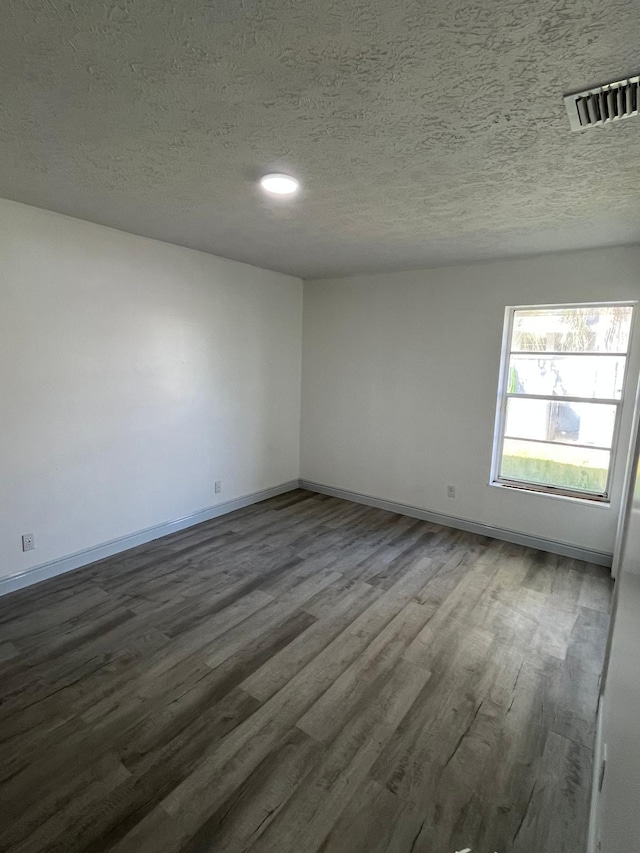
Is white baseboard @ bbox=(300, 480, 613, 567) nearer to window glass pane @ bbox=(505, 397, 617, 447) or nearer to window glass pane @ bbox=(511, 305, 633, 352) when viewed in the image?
window glass pane @ bbox=(505, 397, 617, 447)

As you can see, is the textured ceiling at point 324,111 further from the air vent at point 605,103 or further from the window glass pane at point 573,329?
the window glass pane at point 573,329

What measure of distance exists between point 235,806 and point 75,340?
9.59ft

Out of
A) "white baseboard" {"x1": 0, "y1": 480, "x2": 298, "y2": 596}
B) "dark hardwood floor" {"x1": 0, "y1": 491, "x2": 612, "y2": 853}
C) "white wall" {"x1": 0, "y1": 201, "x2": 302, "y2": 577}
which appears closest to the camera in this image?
"dark hardwood floor" {"x1": 0, "y1": 491, "x2": 612, "y2": 853}

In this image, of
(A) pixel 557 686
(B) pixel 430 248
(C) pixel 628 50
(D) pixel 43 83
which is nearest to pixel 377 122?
(C) pixel 628 50

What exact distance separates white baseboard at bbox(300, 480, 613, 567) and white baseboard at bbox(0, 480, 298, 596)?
0.92 metres

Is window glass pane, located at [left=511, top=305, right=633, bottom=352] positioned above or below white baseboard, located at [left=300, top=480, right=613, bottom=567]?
above

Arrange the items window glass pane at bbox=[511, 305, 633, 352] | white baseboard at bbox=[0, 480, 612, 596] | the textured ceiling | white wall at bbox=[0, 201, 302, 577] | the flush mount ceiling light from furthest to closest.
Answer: window glass pane at bbox=[511, 305, 633, 352], white baseboard at bbox=[0, 480, 612, 596], white wall at bbox=[0, 201, 302, 577], the flush mount ceiling light, the textured ceiling

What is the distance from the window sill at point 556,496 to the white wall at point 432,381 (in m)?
0.03

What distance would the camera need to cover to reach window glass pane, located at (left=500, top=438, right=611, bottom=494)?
3.54 meters

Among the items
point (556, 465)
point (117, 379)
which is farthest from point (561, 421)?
point (117, 379)

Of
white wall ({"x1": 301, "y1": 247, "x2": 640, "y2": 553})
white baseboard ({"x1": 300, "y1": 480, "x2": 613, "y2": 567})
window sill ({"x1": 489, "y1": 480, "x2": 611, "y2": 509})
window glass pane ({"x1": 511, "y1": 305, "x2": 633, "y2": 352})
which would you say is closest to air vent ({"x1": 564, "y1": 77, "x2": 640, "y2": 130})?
white wall ({"x1": 301, "y1": 247, "x2": 640, "y2": 553})

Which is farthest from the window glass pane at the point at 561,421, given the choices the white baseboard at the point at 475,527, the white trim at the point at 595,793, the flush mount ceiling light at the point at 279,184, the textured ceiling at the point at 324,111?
the flush mount ceiling light at the point at 279,184

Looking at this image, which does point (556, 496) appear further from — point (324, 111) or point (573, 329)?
point (324, 111)

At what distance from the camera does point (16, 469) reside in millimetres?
2820
